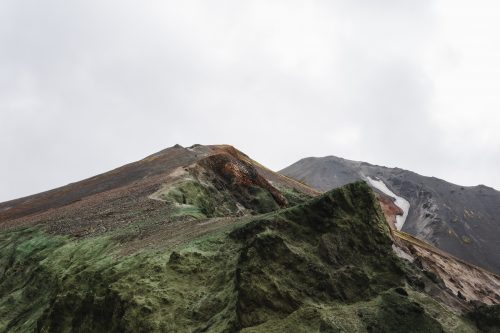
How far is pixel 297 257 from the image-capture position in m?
12.2

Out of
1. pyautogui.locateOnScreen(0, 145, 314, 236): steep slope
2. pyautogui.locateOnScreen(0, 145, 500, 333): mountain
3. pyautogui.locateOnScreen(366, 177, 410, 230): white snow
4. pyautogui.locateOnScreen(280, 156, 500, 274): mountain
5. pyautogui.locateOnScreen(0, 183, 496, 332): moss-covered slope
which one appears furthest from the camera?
pyautogui.locateOnScreen(366, 177, 410, 230): white snow

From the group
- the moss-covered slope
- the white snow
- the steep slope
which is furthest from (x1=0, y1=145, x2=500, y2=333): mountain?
the white snow

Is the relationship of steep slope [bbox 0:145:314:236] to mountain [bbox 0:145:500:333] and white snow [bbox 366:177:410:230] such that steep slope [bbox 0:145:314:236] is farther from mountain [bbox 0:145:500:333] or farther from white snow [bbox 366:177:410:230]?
white snow [bbox 366:177:410:230]

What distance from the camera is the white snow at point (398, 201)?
89.8 meters

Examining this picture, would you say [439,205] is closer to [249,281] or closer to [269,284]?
[269,284]

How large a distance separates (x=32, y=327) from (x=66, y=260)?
4.18 m

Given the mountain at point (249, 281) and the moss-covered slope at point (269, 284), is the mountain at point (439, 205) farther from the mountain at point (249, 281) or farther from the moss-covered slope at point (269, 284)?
the moss-covered slope at point (269, 284)

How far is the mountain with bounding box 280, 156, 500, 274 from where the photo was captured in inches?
2904

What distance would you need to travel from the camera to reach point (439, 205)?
91625mm

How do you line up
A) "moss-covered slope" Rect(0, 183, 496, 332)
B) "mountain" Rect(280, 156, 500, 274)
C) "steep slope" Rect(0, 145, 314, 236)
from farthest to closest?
"mountain" Rect(280, 156, 500, 274)
"steep slope" Rect(0, 145, 314, 236)
"moss-covered slope" Rect(0, 183, 496, 332)

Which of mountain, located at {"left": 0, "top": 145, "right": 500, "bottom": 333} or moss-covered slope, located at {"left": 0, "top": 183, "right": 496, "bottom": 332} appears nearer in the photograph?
moss-covered slope, located at {"left": 0, "top": 183, "right": 496, "bottom": 332}

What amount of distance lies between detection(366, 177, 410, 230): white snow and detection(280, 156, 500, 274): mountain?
23.7 inches

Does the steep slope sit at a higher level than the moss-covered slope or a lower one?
higher

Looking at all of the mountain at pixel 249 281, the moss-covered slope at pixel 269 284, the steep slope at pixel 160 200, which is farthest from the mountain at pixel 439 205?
the moss-covered slope at pixel 269 284
